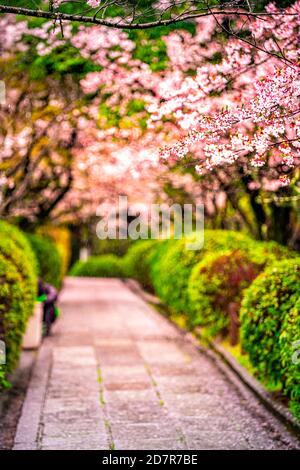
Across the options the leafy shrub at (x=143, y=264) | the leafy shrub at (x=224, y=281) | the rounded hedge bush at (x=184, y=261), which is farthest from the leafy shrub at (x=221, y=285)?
the leafy shrub at (x=143, y=264)

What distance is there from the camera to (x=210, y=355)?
9.63 m

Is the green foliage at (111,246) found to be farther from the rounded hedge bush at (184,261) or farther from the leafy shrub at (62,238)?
the rounded hedge bush at (184,261)

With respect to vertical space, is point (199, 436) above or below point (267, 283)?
below

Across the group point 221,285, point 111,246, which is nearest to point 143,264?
point 221,285

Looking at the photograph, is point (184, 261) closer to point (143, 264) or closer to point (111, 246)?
point (143, 264)

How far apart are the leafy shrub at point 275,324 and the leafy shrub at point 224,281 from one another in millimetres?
2152

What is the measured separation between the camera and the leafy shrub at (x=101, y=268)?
32.3 metres

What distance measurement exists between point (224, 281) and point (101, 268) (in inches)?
935

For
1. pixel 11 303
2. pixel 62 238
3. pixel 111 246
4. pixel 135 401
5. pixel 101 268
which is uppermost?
pixel 62 238

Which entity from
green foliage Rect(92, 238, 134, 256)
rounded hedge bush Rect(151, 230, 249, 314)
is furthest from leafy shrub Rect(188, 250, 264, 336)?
green foliage Rect(92, 238, 134, 256)

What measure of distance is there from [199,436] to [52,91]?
8.20m

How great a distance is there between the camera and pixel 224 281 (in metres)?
9.55
